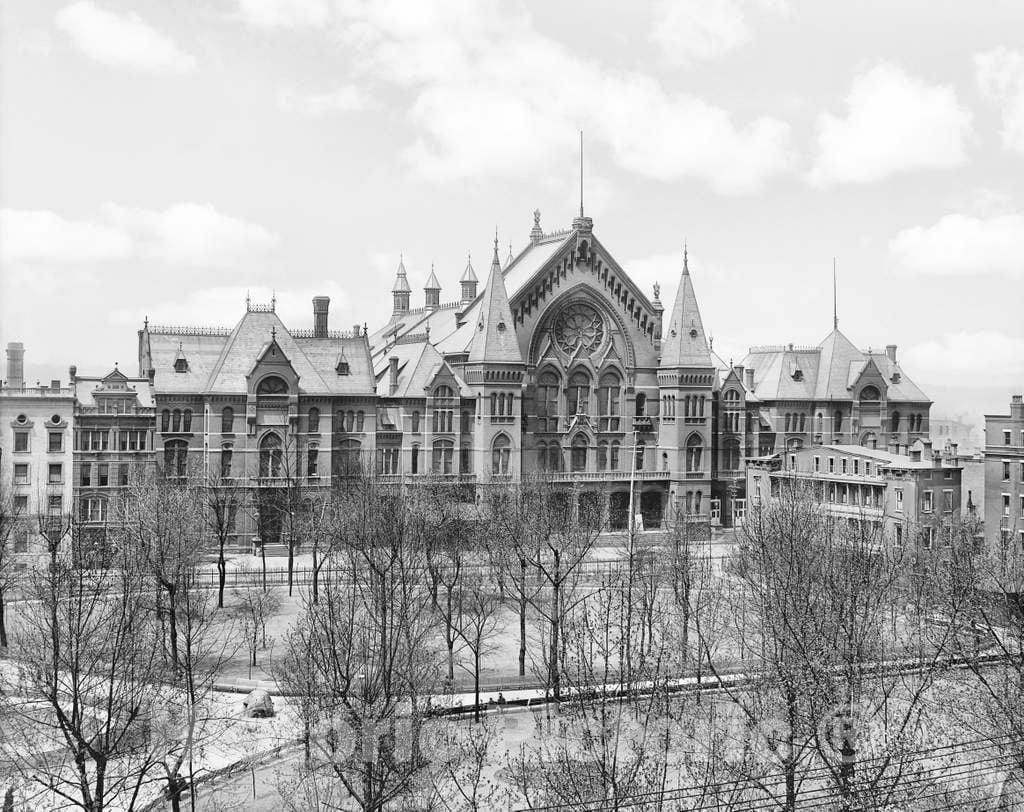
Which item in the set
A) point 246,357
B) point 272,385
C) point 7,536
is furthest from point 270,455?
point 7,536

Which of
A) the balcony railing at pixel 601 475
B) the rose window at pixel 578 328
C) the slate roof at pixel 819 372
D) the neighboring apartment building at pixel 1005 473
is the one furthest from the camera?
the slate roof at pixel 819 372

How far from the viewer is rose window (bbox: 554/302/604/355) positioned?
110 meters

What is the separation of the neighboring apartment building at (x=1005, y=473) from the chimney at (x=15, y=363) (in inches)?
2888

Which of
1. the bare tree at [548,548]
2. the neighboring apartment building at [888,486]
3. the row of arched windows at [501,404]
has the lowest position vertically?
the bare tree at [548,548]

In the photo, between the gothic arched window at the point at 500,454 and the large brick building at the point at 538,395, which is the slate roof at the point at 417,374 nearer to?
the large brick building at the point at 538,395

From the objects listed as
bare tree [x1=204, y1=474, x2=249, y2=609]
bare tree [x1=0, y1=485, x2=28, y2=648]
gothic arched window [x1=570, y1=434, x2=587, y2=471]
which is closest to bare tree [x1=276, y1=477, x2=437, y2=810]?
bare tree [x1=0, y1=485, x2=28, y2=648]

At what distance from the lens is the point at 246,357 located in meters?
99.3

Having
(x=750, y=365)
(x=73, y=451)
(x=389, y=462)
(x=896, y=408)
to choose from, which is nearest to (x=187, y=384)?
(x=73, y=451)

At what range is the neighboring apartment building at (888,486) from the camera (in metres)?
92.0

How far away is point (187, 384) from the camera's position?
97.0 meters

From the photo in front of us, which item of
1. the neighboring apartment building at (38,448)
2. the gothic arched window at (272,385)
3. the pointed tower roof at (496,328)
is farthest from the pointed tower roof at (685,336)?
the neighboring apartment building at (38,448)

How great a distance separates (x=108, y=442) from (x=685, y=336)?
50804 mm

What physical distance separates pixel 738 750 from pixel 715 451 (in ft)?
229

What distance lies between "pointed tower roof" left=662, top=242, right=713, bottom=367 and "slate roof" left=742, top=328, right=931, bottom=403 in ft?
35.3
